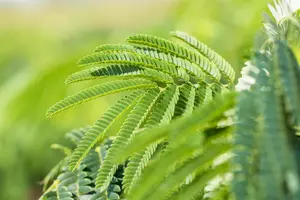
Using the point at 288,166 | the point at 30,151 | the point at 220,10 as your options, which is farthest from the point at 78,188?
the point at 30,151

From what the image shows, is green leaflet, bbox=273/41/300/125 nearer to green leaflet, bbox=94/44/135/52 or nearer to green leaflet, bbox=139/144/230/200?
green leaflet, bbox=139/144/230/200

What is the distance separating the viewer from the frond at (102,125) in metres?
0.74

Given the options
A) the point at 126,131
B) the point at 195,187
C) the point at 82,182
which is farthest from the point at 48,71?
the point at 195,187

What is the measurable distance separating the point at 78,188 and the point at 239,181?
1.35 ft

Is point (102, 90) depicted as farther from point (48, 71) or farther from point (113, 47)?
point (48, 71)

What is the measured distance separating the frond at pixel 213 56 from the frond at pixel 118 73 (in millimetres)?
81

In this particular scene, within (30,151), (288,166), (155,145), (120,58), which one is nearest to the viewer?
(288,166)

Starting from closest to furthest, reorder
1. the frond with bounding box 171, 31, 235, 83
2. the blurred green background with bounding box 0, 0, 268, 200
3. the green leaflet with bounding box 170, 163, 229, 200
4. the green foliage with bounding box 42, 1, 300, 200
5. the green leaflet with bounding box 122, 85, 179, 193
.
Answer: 1. the green foliage with bounding box 42, 1, 300, 200
2. the green leaflet with bounding box 170, 163, 229, 200
3. the green leaflet with bounding box 122, 85, 179, 193
4. the frond with bounding box 171, 31, 235, 83
5. the blurred green background with bounding box 0, 0, 268, 200

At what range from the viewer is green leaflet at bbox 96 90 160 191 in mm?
708

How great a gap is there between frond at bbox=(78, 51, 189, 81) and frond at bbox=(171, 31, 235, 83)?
2.1 inches

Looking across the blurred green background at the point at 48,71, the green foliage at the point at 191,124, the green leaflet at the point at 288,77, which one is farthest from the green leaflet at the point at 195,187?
the blurred green background at the point at 48,71

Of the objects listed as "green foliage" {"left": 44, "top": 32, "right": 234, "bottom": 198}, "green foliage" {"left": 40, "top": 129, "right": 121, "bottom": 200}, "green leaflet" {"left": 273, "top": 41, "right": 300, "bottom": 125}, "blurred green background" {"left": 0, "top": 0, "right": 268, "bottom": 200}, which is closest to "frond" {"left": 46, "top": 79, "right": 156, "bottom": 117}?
"green foliage" {"left": 44, "top": 32, "right": 234, "bottom": 198}

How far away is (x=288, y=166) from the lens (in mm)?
414

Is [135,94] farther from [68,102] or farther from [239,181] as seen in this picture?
[239,181]
